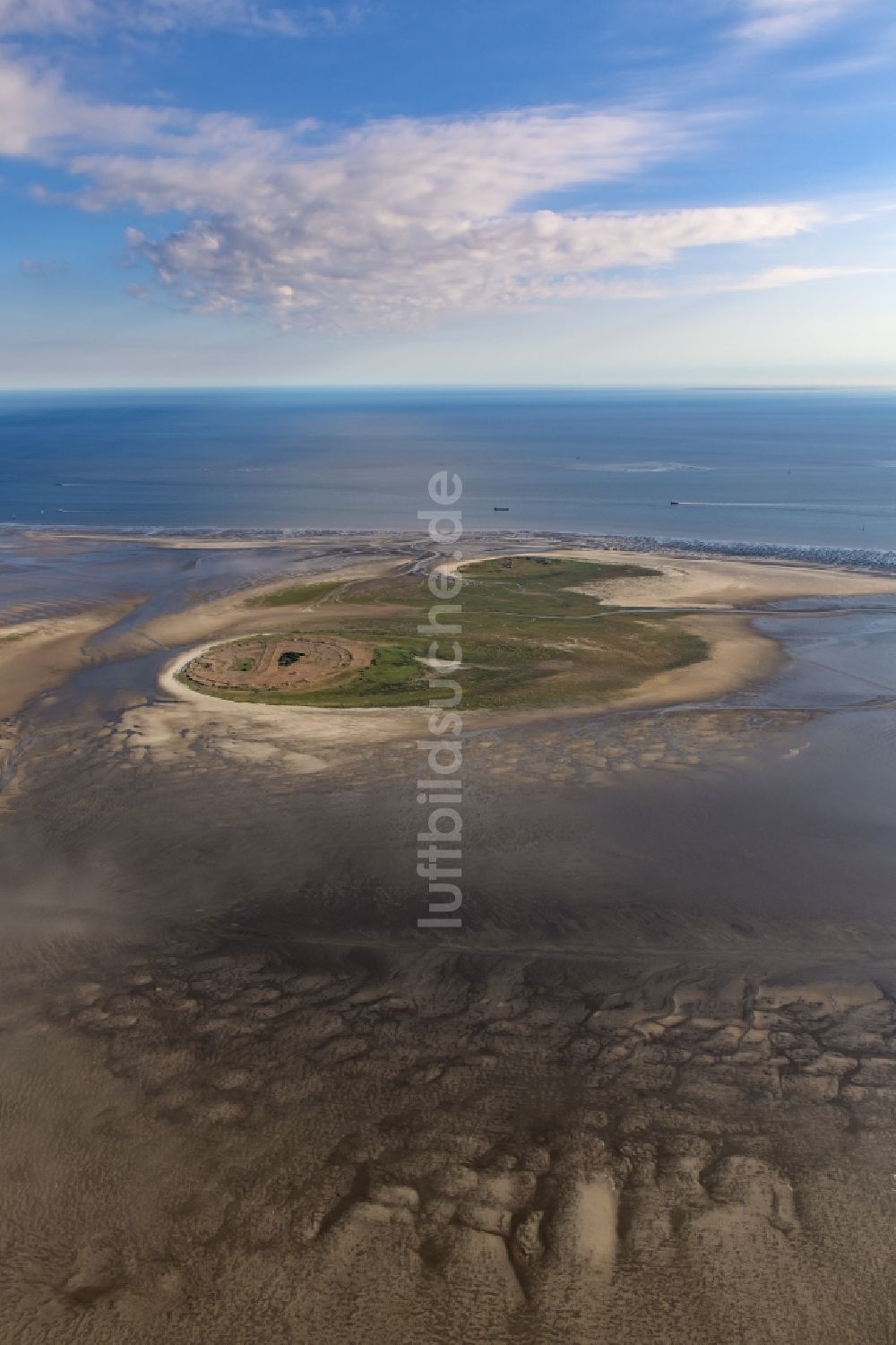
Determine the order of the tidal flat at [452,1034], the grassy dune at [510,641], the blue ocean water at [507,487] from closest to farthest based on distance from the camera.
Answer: the tidal flat at [452,1034] < the grassy dune at [510,641] < the blue ocean water at [507,487]

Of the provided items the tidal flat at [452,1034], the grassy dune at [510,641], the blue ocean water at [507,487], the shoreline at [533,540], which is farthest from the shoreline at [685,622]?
the blue ocean water at [507,487]

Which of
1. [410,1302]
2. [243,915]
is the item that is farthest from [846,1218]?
[243,915]

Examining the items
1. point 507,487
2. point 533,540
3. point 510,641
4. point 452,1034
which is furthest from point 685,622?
point 507,487

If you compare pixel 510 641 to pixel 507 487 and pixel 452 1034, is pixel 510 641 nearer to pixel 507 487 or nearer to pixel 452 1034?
pixel 452 1034

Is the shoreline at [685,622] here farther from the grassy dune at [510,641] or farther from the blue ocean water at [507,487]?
the blue ocean water at [507,487]

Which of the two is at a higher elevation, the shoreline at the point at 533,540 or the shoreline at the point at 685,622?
the shoreline at the point at 533,540

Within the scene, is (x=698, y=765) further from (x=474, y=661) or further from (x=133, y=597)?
(x=133, y=597)

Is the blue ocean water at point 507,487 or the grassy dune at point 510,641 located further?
the blue ocean water at point 507,487

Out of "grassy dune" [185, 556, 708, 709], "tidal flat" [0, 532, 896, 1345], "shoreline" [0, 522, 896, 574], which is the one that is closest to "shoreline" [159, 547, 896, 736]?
"grassy dune" [185, 556, 708, 709]

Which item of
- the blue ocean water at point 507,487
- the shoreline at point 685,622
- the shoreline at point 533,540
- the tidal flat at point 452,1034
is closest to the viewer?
the tidal flat at point 452,1034

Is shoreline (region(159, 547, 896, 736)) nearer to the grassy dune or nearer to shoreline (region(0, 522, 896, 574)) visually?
the grassy dune
